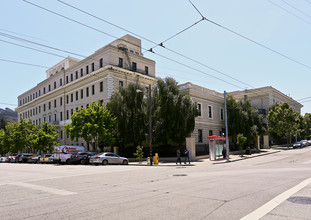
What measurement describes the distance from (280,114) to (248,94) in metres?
10.2

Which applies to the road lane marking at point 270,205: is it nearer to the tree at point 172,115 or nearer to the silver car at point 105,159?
the silver car at point 105,159

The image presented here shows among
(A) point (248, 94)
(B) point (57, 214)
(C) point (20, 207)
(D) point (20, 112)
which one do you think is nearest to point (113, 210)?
(B) point (57, 214)

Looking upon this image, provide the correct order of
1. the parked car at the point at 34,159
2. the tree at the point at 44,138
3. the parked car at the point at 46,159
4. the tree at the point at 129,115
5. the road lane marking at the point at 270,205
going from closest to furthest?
the road lane marking at the point at 270,205
the tree at the point at 129,115
the parked car at the point at 46,159
the parked car at the point at 34,159
the tree at the point at 44,138

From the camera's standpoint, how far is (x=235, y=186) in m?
10.0

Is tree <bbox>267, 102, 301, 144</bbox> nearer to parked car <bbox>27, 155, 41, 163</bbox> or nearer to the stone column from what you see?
the stone column

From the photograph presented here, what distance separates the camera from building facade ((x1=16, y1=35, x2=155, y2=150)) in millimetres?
41438

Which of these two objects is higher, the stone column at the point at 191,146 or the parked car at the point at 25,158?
the stone column at the point at 191,146

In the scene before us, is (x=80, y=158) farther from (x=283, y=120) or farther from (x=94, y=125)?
(x=283, y=120)

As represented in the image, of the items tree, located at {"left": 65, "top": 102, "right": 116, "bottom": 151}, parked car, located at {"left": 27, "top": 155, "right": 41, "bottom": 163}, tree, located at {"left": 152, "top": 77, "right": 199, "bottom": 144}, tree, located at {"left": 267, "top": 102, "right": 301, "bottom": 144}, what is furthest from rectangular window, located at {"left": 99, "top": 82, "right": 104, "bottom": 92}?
tree, located at {"left": 267, "top": 102, "right": 301, "bottom": 144}

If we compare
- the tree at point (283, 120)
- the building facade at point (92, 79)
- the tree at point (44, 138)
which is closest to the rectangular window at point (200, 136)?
the building facade at point (92, 79)

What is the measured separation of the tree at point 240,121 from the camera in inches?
1586

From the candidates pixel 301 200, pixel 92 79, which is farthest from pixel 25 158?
pixel 301 200

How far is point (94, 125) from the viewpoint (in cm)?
3194

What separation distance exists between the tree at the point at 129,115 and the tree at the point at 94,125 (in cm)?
118
